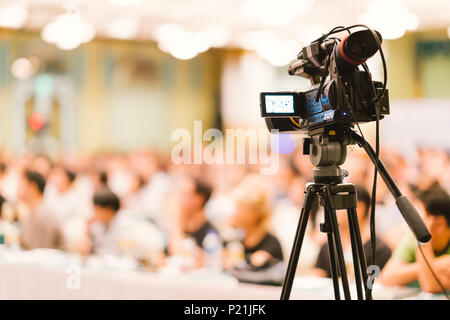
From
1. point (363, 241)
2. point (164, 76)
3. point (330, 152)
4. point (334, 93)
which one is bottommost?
point (363, 241)

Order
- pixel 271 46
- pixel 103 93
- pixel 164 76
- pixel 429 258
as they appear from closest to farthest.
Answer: pixel 429 258, pixel 271 46, pixel 103 93, pixel 164 76

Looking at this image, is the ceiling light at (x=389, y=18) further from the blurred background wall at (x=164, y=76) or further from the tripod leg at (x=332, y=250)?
the tripod leg at (x=332, y=250)

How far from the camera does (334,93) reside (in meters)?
1.13

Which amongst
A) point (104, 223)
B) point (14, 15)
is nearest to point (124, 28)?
point (14, 15)

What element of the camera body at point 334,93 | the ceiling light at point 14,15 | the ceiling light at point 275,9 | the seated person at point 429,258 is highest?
the ceiling light at point 14,15

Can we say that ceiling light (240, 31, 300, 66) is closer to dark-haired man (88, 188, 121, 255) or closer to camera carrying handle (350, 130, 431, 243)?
dark-haired man (88, 188, 121, 255)

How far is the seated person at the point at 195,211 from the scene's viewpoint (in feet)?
10.3

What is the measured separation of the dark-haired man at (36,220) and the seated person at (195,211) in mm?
862

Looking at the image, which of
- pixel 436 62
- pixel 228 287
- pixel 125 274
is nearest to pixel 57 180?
pixel 125 274

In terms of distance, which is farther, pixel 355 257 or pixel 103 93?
pixel 103 93

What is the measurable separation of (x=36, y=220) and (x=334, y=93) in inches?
109

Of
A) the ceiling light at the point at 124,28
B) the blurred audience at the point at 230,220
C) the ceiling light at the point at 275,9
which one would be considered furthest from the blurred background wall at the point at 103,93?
the blurred audience at the point at 230,220

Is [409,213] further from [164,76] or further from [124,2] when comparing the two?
[164,76]
